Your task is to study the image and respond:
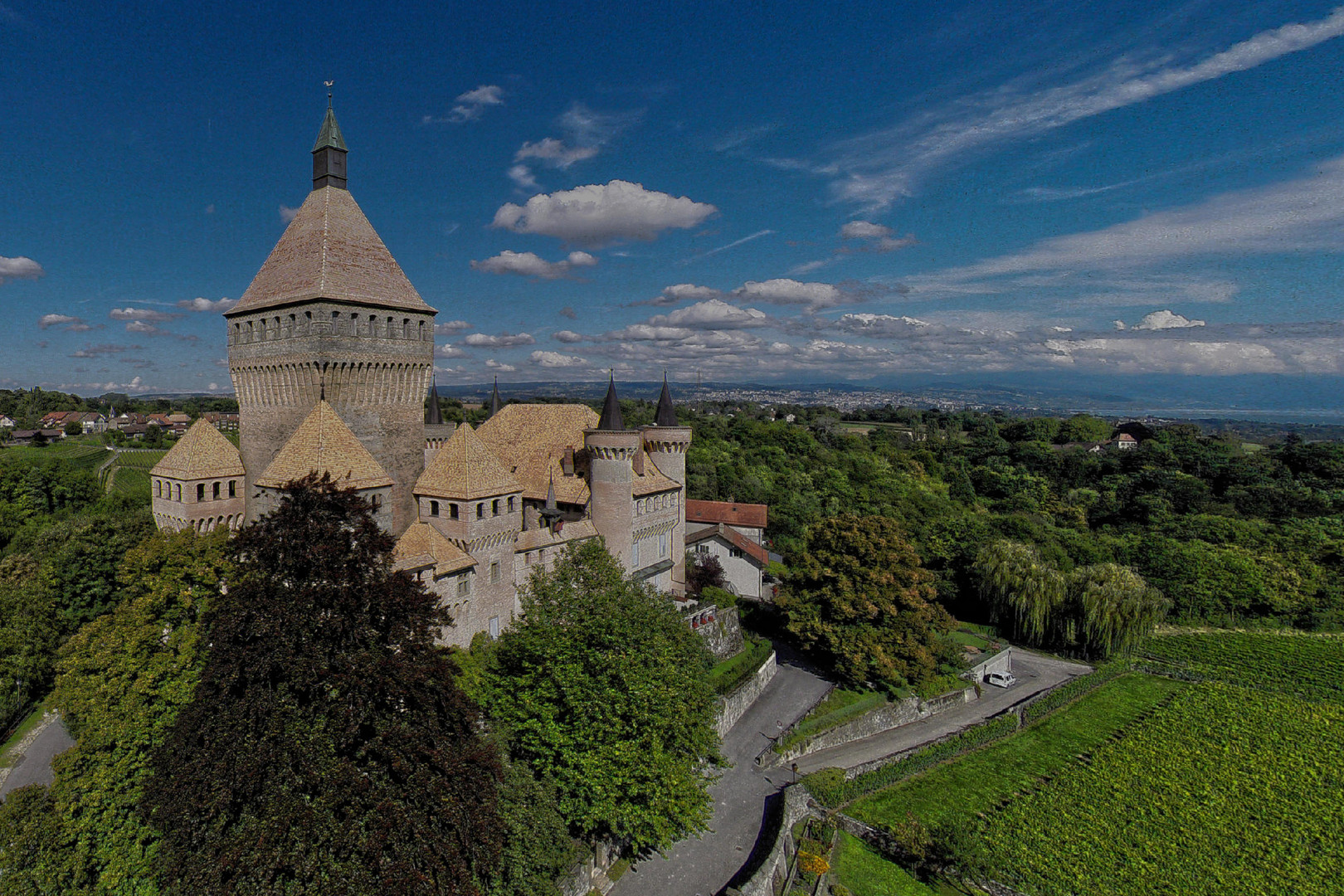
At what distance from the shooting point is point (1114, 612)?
4547cm

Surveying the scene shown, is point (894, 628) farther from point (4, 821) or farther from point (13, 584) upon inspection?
point (13, 584)

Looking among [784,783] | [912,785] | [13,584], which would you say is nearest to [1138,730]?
[912,785]

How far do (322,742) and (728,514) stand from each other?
150ft

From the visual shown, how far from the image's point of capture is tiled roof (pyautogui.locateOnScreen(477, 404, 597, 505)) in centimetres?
3606

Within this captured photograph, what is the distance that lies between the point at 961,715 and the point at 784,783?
48.3 ft

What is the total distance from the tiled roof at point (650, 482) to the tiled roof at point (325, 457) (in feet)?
48.5

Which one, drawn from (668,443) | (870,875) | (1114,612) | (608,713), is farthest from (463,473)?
(1114,612)

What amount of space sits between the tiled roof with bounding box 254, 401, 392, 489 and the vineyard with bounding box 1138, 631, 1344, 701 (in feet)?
175

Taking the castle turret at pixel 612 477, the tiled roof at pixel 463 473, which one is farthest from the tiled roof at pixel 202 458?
the castle turret at pixel 612 477

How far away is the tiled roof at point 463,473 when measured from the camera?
1035 inches

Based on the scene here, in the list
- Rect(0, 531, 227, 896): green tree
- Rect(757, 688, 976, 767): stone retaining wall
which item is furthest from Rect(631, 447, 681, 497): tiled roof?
Rect(0, 531, 227, 896): green tree

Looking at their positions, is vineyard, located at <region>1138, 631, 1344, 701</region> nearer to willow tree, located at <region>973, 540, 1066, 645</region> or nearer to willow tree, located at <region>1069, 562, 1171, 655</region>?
willow tree, located at <region>1069, 562, 1171, 655</region>

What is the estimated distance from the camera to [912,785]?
97.9 feet

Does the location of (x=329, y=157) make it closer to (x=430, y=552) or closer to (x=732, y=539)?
(x=430, y=552)
